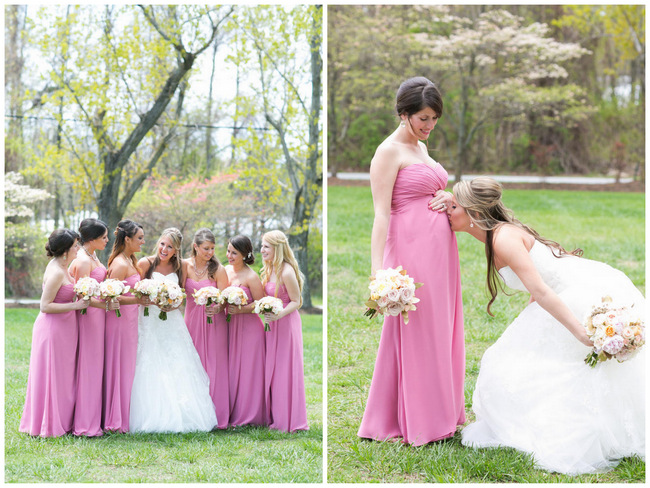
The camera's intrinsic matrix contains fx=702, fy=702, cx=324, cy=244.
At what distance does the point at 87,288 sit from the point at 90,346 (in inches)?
21.1

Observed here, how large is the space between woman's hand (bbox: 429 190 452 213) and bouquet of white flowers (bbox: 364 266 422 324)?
0.51m

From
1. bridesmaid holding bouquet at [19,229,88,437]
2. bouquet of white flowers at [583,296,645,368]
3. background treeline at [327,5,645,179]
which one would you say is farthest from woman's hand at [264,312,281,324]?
background treeline at [327,5,645,179]

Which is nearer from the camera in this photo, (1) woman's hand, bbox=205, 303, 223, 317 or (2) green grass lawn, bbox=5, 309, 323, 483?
(2) green grass lawn, bbox=5, 309, 323, 483

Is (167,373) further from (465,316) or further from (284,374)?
(465,316)

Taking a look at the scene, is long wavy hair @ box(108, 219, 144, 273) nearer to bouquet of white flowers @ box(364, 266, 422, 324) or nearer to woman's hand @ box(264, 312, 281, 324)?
woman's hand @ box(264, 312, 281, 324)

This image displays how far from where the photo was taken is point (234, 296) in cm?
572

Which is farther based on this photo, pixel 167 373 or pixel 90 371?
pixel 167 373

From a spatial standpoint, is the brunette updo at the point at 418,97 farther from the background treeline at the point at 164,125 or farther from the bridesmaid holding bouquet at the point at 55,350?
the background treeline at the point at 164,125

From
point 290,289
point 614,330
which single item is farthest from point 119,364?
point 614,330

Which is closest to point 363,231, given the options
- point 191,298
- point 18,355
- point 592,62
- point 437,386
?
point 18,355

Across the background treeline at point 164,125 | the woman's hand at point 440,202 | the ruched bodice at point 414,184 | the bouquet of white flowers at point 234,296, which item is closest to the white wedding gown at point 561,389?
the woman's hand at point 440,202

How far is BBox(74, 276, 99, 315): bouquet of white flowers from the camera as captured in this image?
17.6ft

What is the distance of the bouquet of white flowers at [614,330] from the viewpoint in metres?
3.82

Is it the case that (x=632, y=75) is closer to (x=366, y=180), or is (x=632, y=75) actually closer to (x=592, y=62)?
(x=592, y=62)
